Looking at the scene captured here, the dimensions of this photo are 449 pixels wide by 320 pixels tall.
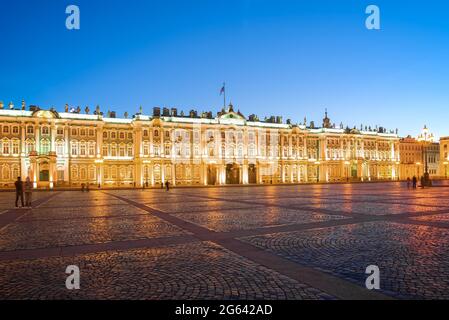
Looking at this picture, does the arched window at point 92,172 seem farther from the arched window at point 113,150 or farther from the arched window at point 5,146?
the arched window at point 5,146

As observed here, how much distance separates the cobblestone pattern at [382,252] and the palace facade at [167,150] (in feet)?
198

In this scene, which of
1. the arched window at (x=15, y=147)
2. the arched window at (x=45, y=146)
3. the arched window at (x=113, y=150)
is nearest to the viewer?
the arched window at (x=15, y=147)

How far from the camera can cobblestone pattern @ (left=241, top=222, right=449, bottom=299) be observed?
6.97 m

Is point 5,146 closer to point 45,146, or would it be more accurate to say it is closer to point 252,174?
point 45,146

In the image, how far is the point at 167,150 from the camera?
73812 millimetres

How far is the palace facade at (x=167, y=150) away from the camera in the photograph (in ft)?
209

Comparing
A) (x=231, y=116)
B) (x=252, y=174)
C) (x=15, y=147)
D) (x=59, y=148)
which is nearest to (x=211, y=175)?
(x=252, y=174)

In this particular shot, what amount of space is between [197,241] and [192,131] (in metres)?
65.2

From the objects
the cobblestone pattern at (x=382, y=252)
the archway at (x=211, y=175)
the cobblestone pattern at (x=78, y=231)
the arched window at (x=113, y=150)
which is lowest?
the cobblestone pattern at (x=382, y=252)

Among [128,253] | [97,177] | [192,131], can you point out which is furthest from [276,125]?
[128,253]

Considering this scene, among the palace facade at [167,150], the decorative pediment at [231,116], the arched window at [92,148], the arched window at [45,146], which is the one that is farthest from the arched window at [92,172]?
the decorative pediment at [231,116]

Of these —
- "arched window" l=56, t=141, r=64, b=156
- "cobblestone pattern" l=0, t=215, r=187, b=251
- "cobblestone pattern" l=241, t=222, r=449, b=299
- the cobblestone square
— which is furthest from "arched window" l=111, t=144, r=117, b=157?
"cobblestone pattern" l=241, t=222, r=449, b=299

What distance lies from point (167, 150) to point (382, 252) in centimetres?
6621
